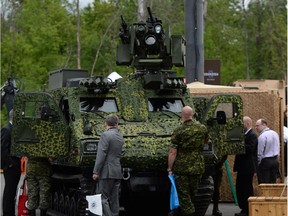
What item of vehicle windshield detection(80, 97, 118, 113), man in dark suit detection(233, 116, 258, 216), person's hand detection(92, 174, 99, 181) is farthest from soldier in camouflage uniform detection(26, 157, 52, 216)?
man in dark suit detection(233, 116, 258, 216)

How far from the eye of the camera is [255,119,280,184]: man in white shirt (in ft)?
66.8

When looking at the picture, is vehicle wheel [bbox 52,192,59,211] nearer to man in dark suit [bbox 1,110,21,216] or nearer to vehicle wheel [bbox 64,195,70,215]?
vehicle wheel [bbox 64,195,70,215]

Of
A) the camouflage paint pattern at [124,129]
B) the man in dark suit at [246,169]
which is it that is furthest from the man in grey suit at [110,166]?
the man in dark suit at [246,169]

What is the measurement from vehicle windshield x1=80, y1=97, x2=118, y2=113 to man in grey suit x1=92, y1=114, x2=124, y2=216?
1953 millimetres

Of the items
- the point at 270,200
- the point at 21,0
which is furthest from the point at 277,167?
the point at 21,0

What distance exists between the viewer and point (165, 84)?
18.7m

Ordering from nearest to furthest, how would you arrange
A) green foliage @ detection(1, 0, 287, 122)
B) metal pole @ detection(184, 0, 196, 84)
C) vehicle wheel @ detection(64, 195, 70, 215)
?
vehicle wheel @ detection(64, 195, 70, 215)
metal pole @ detection(184, 0, 196, 84)
green foliage @ detection(1, 0, 287, 122)

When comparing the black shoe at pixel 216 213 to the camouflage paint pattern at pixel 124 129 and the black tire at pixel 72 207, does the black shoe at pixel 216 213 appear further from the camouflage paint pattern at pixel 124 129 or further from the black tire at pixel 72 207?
the black tire at pixel 72 207

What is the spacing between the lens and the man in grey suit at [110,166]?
53.5 feet

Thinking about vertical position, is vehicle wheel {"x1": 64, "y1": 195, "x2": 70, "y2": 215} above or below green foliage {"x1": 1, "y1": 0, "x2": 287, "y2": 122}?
below

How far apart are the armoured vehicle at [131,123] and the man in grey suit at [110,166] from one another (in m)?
0.65

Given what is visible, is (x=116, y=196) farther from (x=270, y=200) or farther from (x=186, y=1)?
(x=186, y=1)

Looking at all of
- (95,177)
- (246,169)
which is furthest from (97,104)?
(246,169)

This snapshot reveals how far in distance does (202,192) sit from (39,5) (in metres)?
30.1
